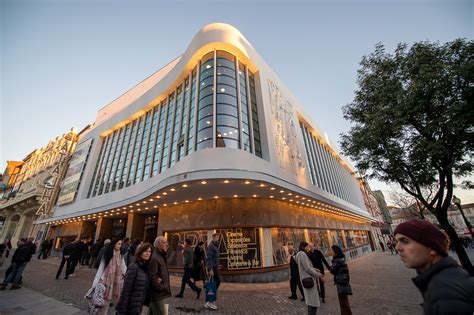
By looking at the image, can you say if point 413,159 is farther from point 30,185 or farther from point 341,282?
point 30,185

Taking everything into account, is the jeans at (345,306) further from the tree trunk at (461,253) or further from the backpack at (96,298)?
the tree trunk at (461,253)

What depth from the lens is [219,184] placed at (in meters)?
9.41

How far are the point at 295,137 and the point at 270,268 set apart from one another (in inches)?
435

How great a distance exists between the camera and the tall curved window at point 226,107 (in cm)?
1131

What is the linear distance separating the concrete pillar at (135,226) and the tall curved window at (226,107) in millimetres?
11593

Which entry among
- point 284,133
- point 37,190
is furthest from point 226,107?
point 37,190

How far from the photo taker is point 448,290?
4.02 feet

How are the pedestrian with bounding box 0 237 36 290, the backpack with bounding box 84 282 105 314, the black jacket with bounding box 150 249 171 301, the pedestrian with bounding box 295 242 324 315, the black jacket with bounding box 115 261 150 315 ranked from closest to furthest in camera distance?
the black jacket with bounding box 115 261 150 315
the black jacket with bounding box 150 249 171 301
the backpack with bounding box 84 282 105 314
the pedestrian with bounding box 295 242 324 315
the pedestrian with bounding box 0 237 36 290

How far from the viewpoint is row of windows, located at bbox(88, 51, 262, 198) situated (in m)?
11.8

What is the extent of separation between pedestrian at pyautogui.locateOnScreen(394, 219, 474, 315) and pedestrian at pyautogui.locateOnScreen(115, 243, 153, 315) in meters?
3.40

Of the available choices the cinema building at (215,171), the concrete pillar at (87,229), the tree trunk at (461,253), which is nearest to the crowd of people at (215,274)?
the cinema building at (215,171)

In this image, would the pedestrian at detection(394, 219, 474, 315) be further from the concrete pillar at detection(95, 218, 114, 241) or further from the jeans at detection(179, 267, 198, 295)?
the concrete pillar at detection(95, 218, 114, 241)

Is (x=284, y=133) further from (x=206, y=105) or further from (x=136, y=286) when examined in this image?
(x=136, y=286)

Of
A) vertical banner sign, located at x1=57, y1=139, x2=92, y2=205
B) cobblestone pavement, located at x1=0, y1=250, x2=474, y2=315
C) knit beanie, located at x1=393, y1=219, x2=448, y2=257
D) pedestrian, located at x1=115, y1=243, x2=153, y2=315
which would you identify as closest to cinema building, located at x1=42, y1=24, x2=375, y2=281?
vertical banner sign, located at x1=57, y1=139, x2=92, y2=205
